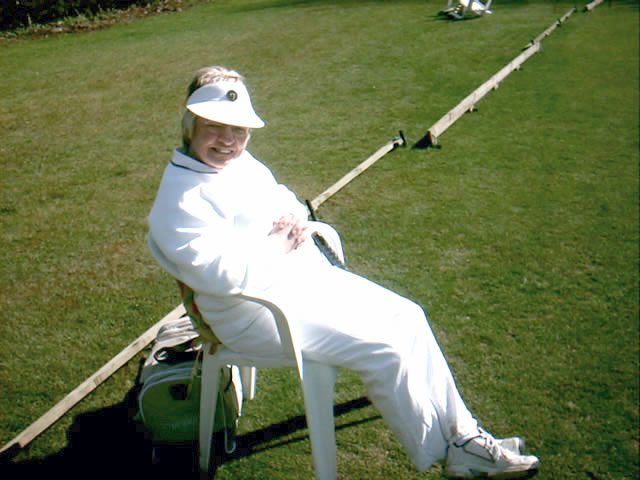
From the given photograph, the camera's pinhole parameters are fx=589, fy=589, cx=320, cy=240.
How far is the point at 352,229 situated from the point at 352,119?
3032mm

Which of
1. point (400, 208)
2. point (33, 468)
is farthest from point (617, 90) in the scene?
point (33, 468)

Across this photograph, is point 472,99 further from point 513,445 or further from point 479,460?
point 479,460

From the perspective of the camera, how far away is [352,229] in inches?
194

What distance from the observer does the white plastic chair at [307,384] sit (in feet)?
7.72

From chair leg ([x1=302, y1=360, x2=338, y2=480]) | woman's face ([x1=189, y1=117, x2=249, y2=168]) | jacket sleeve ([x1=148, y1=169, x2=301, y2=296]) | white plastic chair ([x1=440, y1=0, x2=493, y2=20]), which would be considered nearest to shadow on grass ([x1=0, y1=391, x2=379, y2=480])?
chair leg ([x1=302, y1=360, x2=338, y2=480])

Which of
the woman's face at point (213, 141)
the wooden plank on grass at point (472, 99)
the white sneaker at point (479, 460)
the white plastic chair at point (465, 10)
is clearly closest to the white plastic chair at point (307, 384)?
the white sneaker at point (479, 460)

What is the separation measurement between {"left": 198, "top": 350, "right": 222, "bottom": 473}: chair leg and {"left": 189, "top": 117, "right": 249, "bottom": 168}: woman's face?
32.8 inches

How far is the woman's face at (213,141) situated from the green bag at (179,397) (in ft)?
2.87

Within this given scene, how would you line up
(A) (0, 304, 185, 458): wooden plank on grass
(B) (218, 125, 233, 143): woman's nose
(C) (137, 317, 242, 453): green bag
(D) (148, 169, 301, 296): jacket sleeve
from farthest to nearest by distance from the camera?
(A) (0, 304, 185, 458): wooden plank on grass
(C) (137, 317, 242, 453): green bag
(B) (218, 125, 233, 143): woman's nose
(D) (148, 169, 301, 296): jacket sleeve

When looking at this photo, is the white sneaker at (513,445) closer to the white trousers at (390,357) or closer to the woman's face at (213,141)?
the white trousers at (390,357)

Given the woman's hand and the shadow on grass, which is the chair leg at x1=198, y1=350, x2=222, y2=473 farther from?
the woman's hand

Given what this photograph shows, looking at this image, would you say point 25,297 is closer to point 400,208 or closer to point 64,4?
point 400,208

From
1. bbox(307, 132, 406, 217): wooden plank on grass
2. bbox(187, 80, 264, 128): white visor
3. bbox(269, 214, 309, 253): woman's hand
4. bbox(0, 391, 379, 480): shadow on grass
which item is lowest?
bbox(0, 391, 379, 480): shadow on grass

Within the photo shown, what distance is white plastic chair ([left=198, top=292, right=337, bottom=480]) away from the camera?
2352mm
